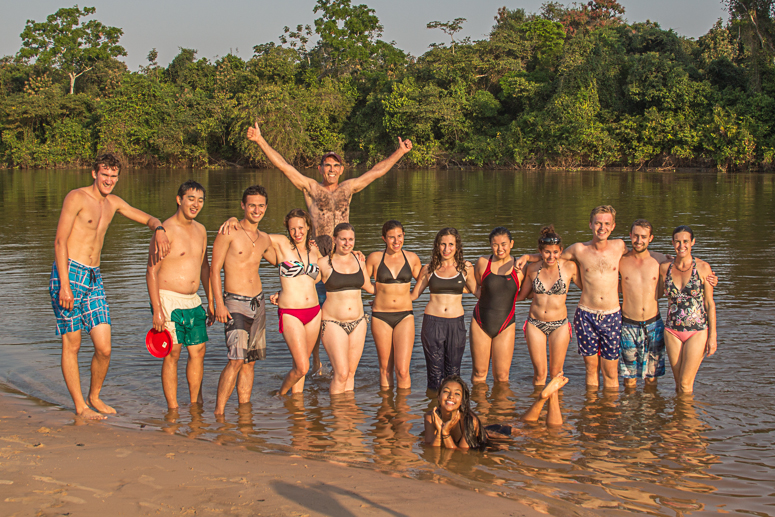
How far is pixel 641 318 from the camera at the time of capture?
21.7 ft

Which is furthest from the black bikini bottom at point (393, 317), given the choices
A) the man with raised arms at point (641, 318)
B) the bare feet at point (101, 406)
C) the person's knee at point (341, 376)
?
the bare feet at point (101, 406)

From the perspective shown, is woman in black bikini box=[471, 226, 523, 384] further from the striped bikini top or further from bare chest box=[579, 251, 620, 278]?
the striped bikini top

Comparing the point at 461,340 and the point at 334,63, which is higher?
the point at 334,63

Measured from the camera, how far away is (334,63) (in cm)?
6831

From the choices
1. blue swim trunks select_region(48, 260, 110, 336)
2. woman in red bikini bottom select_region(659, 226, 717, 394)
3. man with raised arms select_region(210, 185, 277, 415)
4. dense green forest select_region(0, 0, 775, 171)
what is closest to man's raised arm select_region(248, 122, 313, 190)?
man with raised arms select_region(210, 185, 277, 415)

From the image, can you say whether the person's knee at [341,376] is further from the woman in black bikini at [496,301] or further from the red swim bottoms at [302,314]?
the woman in black bikini at [496,301]

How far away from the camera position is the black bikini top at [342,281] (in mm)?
6453

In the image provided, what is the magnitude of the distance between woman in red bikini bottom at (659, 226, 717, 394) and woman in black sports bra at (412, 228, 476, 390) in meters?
1.83

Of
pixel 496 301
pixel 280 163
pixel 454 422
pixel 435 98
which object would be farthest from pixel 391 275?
pixel 435 98

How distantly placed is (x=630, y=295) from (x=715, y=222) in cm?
1372

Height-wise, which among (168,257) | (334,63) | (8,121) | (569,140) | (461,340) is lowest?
(461,340)

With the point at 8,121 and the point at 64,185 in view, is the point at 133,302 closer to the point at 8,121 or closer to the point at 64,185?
the point at 64,185

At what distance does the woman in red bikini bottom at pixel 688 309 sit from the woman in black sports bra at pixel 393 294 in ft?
7.69

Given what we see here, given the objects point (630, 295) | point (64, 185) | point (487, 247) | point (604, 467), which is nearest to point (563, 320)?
point (630, 295)
